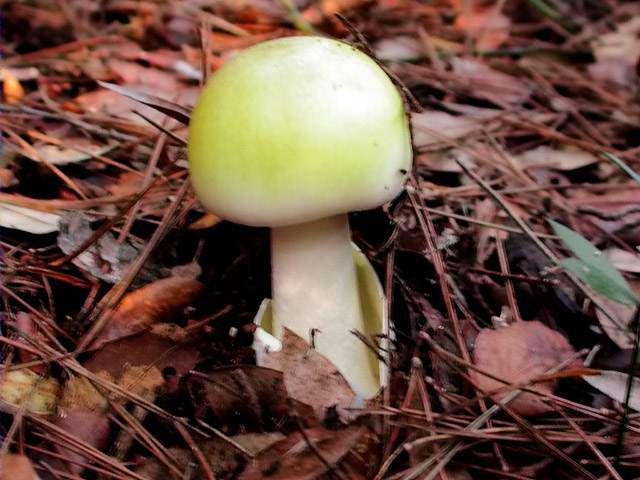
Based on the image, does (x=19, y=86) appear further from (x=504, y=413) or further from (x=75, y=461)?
(x=504, y=413)

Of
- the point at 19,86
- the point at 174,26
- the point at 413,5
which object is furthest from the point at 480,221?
the point at 413,5

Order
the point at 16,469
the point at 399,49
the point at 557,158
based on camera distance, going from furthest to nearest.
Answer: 1. the point at 399,49
2. the point at 557,158
3. the point at 16,469

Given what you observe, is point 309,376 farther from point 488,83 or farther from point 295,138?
point 488,83

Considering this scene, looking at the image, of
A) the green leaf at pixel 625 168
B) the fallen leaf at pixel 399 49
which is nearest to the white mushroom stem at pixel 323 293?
the green leaf at pixel 625 168

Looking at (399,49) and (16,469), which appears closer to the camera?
(16,469)

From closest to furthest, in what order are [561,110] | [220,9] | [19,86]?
[19,86] → [561,110] → [220,9]

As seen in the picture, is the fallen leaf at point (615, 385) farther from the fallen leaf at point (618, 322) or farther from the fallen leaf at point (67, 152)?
the fallen leaf at point (67, 152)

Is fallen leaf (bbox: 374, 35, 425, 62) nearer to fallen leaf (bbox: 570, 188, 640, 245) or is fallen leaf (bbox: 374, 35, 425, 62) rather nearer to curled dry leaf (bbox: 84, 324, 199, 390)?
fallen leaf (bbox: 570, 188, 640, 245)

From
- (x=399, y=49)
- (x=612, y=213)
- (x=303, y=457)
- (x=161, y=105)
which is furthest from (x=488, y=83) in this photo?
(x=303, y=457)
